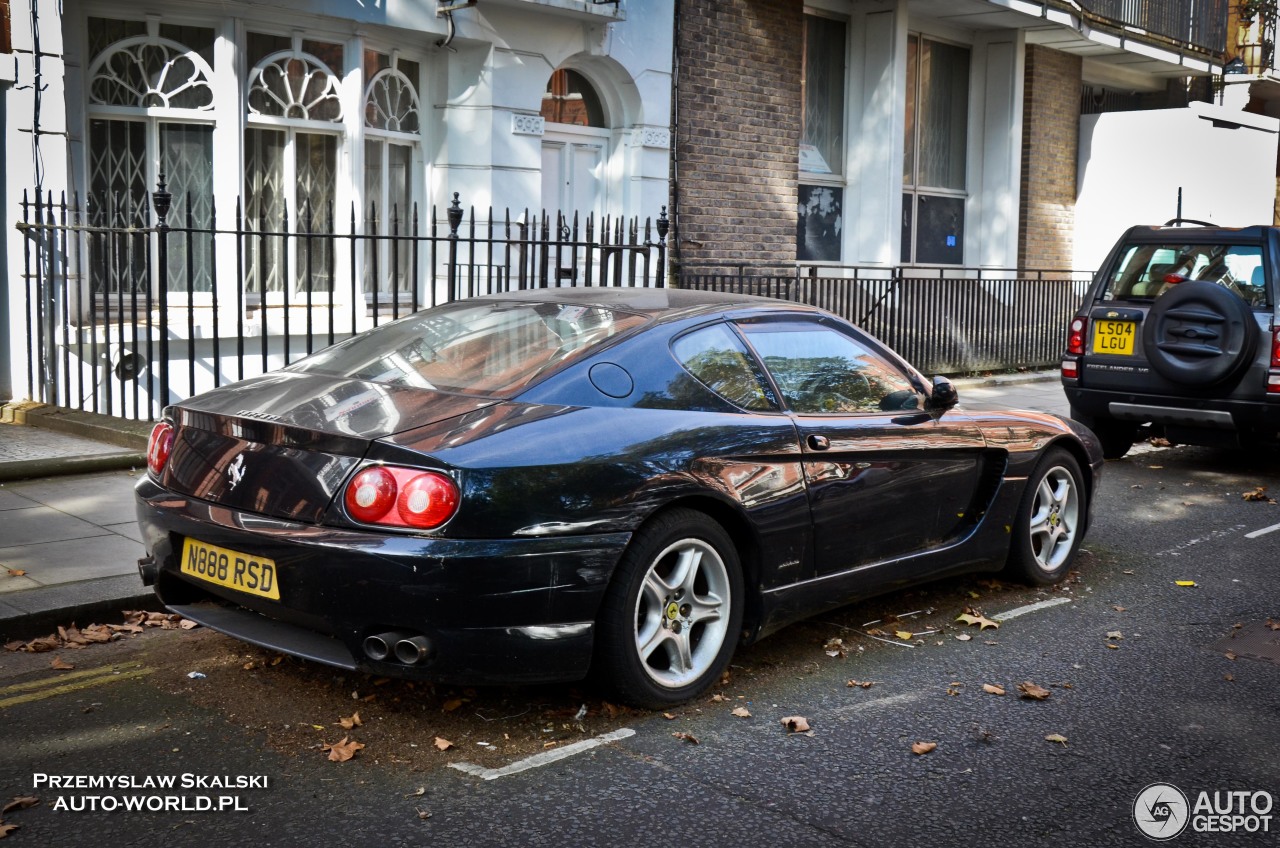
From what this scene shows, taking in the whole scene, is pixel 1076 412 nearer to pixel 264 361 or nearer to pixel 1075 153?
pixel 264 361

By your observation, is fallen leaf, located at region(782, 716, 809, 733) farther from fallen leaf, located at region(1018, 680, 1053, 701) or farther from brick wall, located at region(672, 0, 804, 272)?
brick wall, located at region(672, 0, 804, 272)

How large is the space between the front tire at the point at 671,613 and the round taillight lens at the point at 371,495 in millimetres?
789

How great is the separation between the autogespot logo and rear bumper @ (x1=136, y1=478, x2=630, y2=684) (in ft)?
5.65

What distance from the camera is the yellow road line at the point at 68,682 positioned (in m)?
4.75

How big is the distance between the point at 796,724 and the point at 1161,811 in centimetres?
118

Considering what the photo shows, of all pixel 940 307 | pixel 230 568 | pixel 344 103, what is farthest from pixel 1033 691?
pixel 940 307

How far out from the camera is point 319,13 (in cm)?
1128

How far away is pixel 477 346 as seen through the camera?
16.8 ft

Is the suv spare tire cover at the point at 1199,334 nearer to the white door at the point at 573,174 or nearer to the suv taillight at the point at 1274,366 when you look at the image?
the suv taillight at the point at 1274,366

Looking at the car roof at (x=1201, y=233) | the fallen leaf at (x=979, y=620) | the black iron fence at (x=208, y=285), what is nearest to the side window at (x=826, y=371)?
the fallen leaf at (x=979, y=620)

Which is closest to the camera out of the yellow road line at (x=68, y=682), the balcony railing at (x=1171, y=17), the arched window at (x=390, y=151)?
the yellow road line at (x=68, y=682)

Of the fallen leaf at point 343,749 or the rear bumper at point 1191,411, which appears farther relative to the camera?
the rear bumper at point 1191,411

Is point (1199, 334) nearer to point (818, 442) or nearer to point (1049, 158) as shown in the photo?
point (818, 442)

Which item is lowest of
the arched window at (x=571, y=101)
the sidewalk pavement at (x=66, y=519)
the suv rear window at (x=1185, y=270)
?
the sidewalk pavement at (x=66, y=519)
